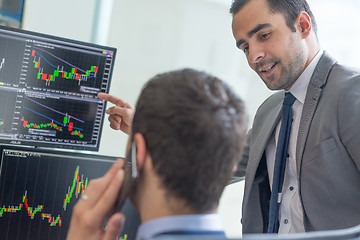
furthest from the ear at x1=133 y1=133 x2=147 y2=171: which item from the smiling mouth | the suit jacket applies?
the smiling mouth

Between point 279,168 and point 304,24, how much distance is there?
587 millimetres

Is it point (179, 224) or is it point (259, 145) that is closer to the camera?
point (179, 224)

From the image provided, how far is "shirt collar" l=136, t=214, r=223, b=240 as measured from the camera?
2.59 feet

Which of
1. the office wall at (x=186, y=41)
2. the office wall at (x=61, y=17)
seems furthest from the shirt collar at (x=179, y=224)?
Result: the office wall at (x=186, y=41)

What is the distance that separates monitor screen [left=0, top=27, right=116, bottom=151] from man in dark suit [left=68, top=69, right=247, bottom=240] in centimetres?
61

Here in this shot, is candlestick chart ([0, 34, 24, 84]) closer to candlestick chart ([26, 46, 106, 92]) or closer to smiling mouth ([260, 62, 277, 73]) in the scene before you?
candlestick chart ([26, 46, 106, 92])

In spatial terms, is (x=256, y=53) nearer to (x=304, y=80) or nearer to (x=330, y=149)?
(x=304, y=80)

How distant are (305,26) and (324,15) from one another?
128cm

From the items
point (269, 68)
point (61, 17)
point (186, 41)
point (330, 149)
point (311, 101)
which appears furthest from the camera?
point (186, 41)

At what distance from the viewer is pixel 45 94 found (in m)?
1.38

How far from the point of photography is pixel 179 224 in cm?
79

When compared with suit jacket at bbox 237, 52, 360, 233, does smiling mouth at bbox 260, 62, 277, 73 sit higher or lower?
higher

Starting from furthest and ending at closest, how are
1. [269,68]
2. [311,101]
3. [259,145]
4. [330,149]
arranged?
[259,145], [269,68], [311,101], [330,149]

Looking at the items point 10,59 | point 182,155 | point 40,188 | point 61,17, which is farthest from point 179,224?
point 61,17
